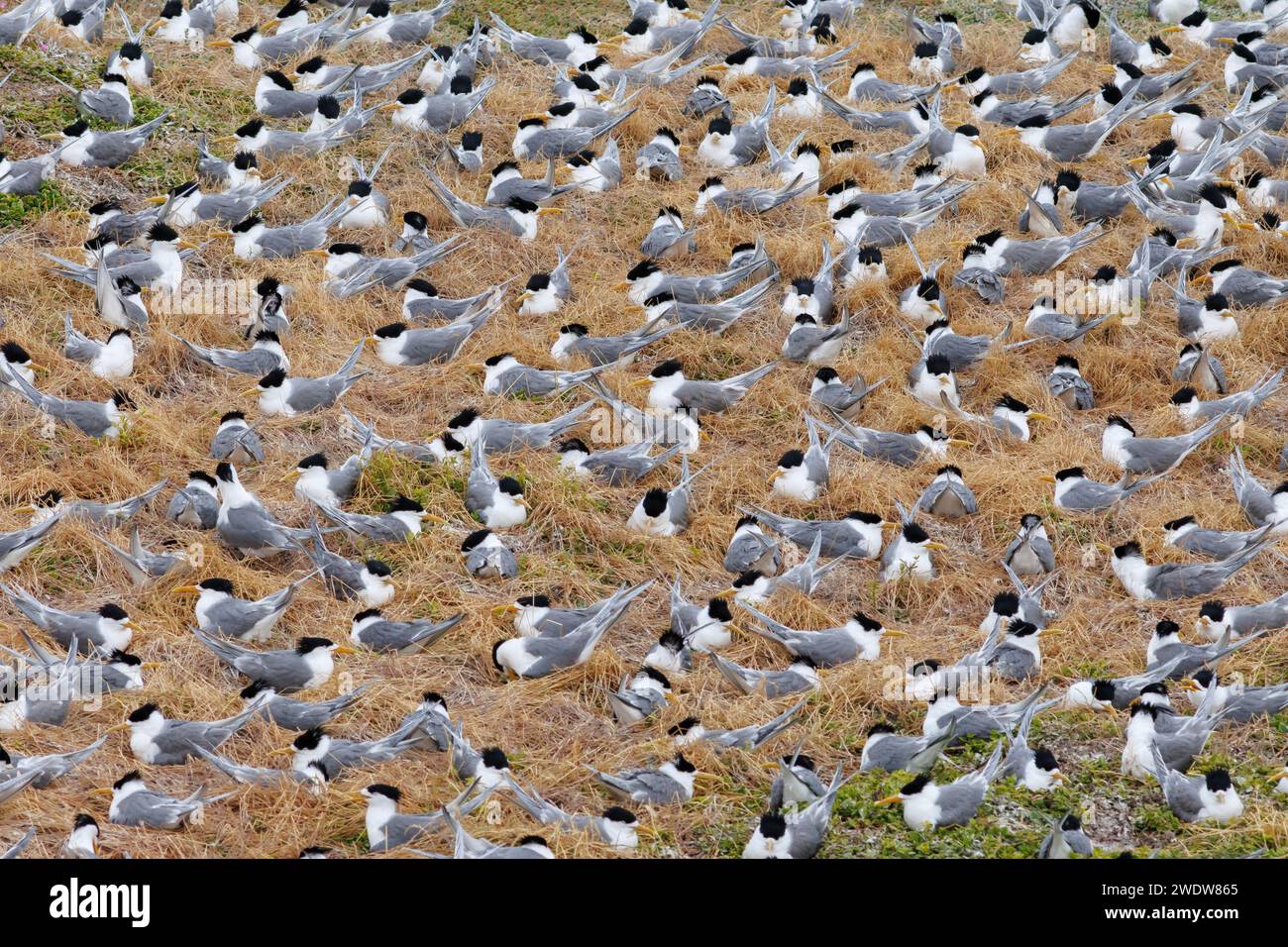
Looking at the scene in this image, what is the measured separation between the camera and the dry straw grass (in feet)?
18.8

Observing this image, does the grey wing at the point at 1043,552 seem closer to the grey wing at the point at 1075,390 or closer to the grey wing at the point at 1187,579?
the grey wing at the point at 1187,579

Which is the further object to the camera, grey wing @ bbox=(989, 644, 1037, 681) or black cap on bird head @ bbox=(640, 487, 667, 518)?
black cap on bird head @ bbox=(640, 487, 667, 518)

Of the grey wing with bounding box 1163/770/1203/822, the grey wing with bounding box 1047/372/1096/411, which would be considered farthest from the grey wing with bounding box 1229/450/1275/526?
the grey wing with bounding box 1163/770/1203/822

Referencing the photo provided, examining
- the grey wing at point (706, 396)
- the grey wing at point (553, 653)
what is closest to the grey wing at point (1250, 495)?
the grey wing at point (706, 396)

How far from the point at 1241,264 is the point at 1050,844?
5113 millimetres

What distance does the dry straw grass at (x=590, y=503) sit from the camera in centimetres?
573

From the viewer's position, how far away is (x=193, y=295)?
8.61 m

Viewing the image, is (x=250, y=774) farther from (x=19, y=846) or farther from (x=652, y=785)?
(x=652, y=785)

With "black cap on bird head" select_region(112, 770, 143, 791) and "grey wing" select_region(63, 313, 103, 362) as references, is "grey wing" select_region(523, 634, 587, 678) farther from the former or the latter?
"grey wing" select_region(63, 313, 103, 362)

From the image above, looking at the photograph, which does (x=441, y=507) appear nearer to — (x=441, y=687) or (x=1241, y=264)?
(x=441, y=687)

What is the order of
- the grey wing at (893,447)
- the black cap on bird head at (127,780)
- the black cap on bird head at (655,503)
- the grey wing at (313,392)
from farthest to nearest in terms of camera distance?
the grey wing at (313,392) < the grey wing at (893,447) < the black cap on bird head at (655,503) < the black cap on bird head at (127,780)

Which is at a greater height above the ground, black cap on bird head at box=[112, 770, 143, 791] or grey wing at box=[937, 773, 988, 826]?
grey wing at box=[937, 773, 988, 826]

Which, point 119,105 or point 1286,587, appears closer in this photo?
point 1286,587

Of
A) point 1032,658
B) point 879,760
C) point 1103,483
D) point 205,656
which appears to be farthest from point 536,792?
point 1103,483
